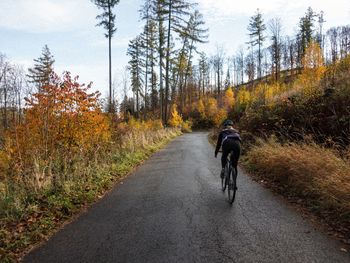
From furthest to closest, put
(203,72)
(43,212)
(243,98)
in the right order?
(203,72) < (243,98) < (43,212)

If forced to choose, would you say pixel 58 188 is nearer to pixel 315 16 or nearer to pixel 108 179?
pixel 108 179

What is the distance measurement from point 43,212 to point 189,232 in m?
3.12

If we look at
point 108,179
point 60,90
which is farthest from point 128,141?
point 108,179

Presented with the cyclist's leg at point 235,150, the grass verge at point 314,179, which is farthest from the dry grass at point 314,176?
the cyclist's leg at point 235,150

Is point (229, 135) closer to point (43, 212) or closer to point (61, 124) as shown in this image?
point (43, 212)

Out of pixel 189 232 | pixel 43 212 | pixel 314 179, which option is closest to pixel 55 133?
pixel 43 212

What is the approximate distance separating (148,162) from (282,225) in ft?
30.1

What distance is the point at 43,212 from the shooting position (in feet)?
20.5

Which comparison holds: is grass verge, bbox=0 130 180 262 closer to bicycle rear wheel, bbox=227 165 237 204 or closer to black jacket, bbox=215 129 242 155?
bicycle rear wheel, bbox=227 165 237 204

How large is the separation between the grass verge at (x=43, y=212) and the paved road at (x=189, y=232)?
302mm

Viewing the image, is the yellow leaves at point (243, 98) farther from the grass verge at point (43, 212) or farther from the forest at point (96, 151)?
the grass verge at point (43, 212)

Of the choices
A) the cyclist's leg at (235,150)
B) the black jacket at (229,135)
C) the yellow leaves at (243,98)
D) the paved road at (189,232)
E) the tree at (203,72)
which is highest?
the tree at (203,72)

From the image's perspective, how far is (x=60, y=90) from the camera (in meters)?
12.0

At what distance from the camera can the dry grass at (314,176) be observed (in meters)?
6.04
